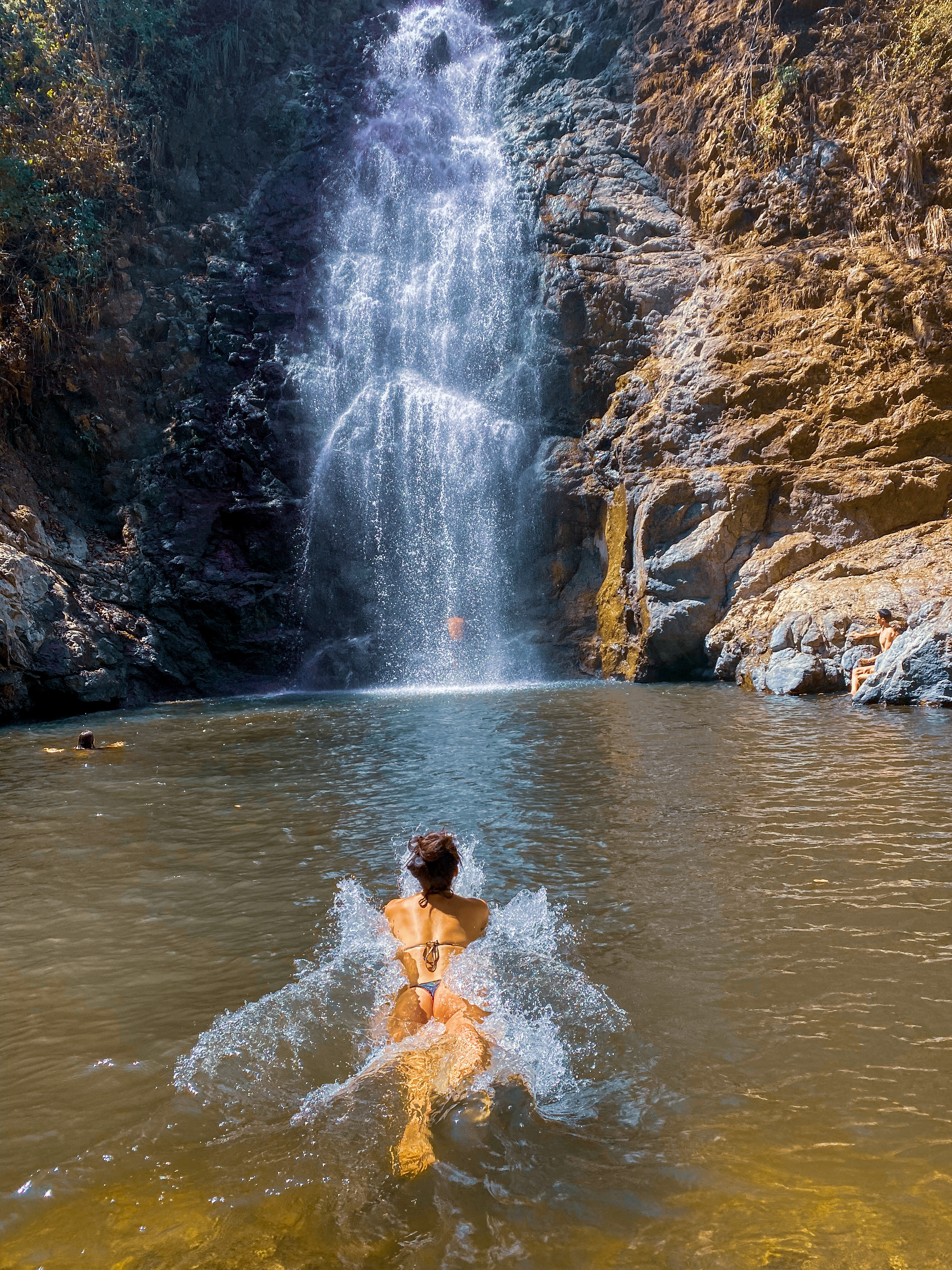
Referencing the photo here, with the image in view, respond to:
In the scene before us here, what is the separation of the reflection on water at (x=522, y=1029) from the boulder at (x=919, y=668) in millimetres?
4218

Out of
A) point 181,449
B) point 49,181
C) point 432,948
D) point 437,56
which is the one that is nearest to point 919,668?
point 432,948

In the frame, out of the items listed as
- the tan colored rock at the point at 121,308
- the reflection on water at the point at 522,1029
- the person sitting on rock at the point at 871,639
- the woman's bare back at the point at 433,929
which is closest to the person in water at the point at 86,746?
the reflection on water at the point at 522,1029

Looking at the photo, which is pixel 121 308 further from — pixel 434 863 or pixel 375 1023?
pixel 375 1023

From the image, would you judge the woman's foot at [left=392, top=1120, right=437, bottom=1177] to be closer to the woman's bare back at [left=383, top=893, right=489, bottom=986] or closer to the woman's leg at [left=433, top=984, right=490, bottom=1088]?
the woman's leg at [left=433, top=984, right=490, bottom=1088]

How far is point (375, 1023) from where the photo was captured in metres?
3.72

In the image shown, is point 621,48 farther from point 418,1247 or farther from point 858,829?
point 418,1247

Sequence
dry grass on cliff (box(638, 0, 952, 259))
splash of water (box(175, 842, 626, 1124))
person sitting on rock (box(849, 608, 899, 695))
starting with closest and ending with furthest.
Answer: splash of water (box(175, 842, 626, 1124))
person sitting on rock (box(849, 608, 899, 695))
dry grass on cliff (box(638, 0, 952, 259))

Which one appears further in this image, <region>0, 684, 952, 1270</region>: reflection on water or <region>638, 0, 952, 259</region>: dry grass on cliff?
<region>638, 0, 952, 259</region>: dry grass on cliff

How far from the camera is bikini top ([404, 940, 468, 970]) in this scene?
3611 millimetres

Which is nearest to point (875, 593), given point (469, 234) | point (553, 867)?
point (553, 867)

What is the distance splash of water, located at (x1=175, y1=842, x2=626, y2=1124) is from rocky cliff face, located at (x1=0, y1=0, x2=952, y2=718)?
11.2 meters

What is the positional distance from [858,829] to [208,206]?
29.2 meters

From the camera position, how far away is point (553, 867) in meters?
5.76

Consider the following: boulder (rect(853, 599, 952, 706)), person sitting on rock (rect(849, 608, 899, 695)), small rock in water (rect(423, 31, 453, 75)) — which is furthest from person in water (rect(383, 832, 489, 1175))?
small rock in water (rect(423, 31, 453, 75))
